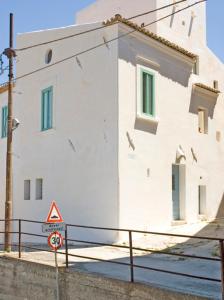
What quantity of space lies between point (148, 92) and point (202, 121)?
4.33 m

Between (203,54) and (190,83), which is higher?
(203,54)

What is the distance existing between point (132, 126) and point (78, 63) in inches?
115

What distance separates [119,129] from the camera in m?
13.7

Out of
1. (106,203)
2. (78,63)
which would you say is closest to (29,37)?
(78,63)

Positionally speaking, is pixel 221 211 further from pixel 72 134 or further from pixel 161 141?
pixel 72 134

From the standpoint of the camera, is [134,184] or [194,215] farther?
[194,215]

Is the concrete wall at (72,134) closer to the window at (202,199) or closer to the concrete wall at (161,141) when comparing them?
the concrete wall at (161,141)

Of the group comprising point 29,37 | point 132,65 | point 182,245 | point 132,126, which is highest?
point 29,37

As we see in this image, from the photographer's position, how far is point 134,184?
14.1 metres

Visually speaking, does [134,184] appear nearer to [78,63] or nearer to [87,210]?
[87,210]

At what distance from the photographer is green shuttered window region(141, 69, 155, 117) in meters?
14.9

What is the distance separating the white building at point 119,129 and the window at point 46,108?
1.4 inches

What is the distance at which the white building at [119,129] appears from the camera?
13953 millimetres

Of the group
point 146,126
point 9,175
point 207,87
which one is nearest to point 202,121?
point 207,87
